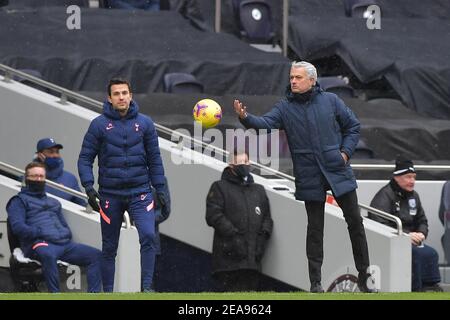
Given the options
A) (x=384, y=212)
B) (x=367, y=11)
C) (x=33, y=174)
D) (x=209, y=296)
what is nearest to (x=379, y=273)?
(x=384, y=212)

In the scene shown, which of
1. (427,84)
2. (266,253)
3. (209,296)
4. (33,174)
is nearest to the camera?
(209,296)

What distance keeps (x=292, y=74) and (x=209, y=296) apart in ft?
6.37

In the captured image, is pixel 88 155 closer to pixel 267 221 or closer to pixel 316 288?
pixel 316 288

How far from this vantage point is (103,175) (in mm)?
12406

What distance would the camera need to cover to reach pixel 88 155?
1236 centimetres

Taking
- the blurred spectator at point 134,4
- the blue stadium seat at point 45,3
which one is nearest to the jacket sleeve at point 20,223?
the blue stadium seat at point 45,3

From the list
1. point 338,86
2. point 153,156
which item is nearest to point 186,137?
point 338,86

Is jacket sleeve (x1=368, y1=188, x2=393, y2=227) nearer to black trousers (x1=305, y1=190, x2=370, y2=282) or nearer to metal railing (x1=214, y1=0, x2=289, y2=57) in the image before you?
black trousers (x1=305, y1=190, x2=370, y2=282)

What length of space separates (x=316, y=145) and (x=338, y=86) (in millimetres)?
7484

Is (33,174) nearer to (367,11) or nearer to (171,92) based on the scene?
(171,92)

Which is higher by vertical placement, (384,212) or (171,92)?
(171,92)

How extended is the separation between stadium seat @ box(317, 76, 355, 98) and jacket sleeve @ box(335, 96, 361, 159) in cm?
706

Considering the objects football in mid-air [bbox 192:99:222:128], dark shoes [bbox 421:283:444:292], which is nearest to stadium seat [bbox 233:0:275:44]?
dark shoes [bbox 421:283:444:292]

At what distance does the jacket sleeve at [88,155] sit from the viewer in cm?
1234
